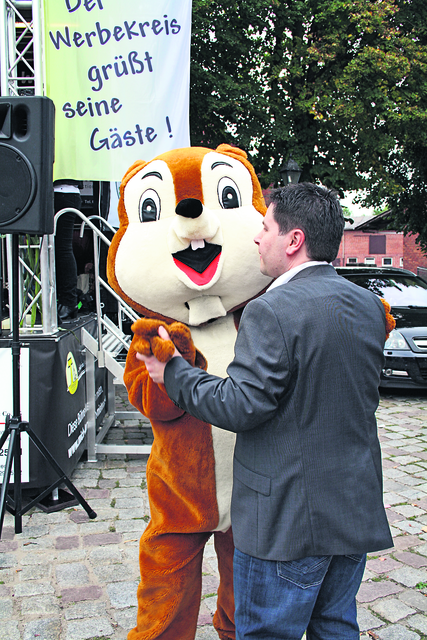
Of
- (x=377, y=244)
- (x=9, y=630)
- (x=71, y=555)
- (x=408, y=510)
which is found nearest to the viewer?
(x=9, y=630)

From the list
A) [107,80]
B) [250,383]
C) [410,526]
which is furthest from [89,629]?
[107,80]

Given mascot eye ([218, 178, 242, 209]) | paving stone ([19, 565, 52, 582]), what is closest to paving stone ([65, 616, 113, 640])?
paving stone ([19, 565, 52, 582])

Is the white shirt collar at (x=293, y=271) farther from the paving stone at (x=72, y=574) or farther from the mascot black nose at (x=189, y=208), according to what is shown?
the paving stone at (x=72, y=574)

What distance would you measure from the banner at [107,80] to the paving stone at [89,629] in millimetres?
3030

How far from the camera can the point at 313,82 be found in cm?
1174

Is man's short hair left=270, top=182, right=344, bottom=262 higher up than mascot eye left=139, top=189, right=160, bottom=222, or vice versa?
mascot eye left=139, top=189, right=160, bottom=222

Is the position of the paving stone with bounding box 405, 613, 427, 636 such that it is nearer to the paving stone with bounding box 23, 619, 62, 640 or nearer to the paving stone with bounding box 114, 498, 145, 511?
the paving stone with bounding box 23, 619, 62, 640

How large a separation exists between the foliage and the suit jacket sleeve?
9.64 meters

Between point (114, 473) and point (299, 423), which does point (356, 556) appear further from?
point (114, 473)

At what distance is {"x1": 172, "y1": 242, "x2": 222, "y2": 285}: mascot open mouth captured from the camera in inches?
78.3

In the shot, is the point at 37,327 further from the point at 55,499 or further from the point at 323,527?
the point at 323,527

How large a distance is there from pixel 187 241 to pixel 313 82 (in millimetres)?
11221

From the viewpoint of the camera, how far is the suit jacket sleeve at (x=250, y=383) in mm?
1407

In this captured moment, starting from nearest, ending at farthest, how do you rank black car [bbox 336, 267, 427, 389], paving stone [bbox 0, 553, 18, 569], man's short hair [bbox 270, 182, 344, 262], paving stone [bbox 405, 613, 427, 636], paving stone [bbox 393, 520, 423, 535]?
man's short hair [bbox 270, 182, 344, 262] < paving stone [bbox 405, 613, 427, 636] < paving stone [bbox 0, 553, 18, 569] < paving stone [bbox 393, 520, 423, 535] < black car [bbox 336, 267, 427, 389]
